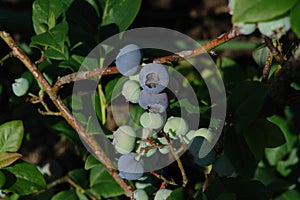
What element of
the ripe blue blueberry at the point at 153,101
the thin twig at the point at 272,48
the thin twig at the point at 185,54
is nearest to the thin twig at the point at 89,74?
the thin twig at the point at 185,54

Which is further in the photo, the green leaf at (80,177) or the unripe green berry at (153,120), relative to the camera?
the green leaf at (80,177)

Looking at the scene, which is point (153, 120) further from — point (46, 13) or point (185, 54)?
point (46, 13)

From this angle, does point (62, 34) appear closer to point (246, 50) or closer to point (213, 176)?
point (213, 176)

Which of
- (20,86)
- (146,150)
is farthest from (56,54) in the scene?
(146,150)

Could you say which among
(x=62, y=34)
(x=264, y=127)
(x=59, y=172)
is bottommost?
(x=59, y=172)

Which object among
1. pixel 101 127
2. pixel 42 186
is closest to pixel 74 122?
pixel 101 127

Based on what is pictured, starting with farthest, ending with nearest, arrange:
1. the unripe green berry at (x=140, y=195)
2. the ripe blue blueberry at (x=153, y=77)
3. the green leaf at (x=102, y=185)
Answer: the green leaf at (x=102, y=185) < the unripe green berry at (x=140, y=195) < the ripe blue blueberry at (x=153, y=77)

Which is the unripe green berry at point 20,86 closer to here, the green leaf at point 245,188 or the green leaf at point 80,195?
the green leaf at point 80,195

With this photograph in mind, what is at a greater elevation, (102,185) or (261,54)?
(261,54)
